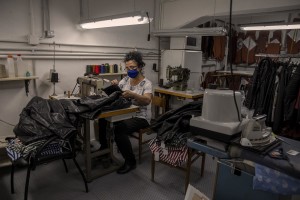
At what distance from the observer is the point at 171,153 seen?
2213 mm

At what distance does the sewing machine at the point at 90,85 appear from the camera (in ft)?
8.63

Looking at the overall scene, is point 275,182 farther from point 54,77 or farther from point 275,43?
point 275,43

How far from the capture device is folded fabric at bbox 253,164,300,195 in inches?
43.5

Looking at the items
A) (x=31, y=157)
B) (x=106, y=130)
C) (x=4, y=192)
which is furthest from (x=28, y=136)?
(x=106, y=130)

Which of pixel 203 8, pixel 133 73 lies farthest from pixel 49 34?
pixel 203 8

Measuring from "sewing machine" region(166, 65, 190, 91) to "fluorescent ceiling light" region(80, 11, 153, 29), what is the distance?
1.39 m

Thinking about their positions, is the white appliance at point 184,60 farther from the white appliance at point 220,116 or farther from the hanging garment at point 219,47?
the white appliance at point 220,116

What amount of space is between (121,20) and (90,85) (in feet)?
2.83

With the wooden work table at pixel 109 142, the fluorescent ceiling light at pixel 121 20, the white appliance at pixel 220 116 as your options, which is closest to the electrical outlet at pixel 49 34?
the fluorescent ceiling light at pixel 121 20

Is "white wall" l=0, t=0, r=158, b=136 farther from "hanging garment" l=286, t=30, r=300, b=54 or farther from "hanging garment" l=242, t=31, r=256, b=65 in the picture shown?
"hanging garment" l=286, t=30, r=300, b=54

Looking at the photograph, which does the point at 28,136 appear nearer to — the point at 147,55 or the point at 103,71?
the point at 103,71

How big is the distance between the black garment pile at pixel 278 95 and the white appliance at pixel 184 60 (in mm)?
1301

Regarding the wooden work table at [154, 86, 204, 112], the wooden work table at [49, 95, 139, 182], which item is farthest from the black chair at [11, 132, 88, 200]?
the wooden work table at [154, 86, 204, 112]

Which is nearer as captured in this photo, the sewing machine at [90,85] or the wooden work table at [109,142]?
the wooden work table at [109,142]
